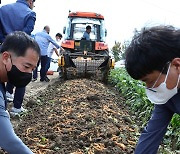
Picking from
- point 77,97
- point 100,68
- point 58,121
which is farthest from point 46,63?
point 58,121

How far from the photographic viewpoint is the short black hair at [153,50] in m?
2.09

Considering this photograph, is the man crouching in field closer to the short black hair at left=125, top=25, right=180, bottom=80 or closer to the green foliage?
the short black hair at left=125, top=25, right=180, bottom=80

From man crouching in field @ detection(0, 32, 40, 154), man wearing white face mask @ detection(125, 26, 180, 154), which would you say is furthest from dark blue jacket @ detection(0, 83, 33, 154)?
man wearing white face mask @ detection(125, 26, 180, 154)

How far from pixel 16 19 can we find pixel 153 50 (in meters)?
3.49

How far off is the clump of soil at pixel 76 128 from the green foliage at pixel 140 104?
0.99 ft

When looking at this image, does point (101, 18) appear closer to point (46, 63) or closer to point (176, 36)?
point (46, 63)

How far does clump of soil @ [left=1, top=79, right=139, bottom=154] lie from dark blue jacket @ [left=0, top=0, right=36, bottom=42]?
1.32 m

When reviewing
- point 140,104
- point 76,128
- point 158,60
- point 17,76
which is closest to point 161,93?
point 158,60

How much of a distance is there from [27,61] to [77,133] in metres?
2.30

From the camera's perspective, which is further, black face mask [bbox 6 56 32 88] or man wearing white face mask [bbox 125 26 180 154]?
black face mask [bbox 6 56 32 88]

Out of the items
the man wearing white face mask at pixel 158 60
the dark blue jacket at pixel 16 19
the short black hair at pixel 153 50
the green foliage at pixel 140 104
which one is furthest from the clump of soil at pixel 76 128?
the short black hair at pixel 153 50

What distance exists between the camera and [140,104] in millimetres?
6762

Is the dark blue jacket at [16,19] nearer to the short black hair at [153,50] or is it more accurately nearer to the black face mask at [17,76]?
the black face mask at [17,76]

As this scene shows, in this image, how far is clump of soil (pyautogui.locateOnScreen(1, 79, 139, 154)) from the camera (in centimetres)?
414
